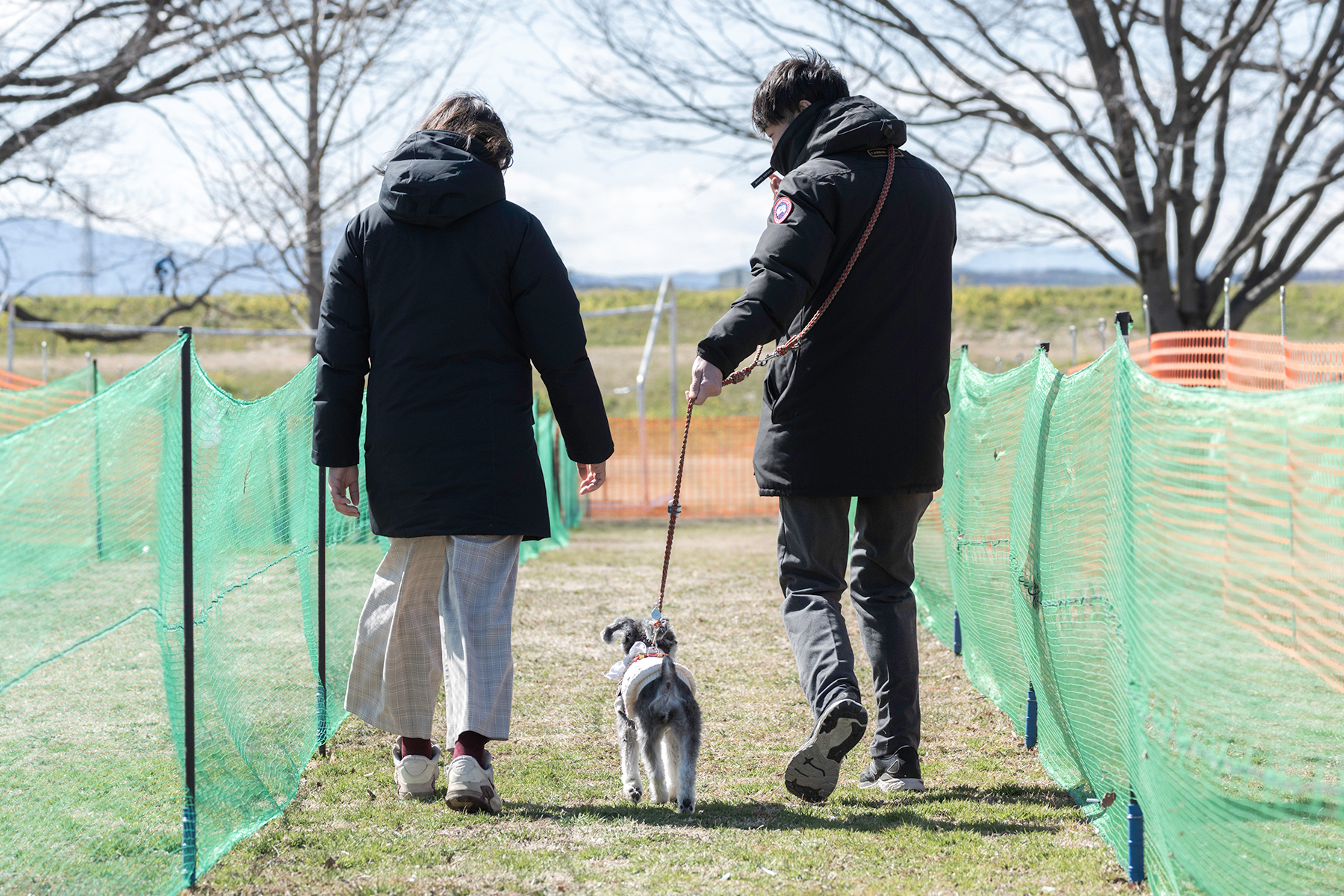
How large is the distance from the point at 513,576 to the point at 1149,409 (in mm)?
1725

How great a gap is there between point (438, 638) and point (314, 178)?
964 cm

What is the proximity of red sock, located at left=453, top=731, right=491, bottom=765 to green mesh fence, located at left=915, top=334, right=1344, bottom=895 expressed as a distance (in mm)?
1636

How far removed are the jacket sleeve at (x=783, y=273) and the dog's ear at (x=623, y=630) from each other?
3.40ft

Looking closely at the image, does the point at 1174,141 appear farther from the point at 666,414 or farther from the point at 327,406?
the point at 666,414

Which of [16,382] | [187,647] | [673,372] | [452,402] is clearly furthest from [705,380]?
[673,372]

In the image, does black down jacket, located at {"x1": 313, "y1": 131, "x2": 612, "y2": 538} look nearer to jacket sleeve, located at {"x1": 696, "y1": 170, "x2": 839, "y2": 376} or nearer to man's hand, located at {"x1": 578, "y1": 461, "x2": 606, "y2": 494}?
man's hand, located at {"x1": 578, "y1": 461, "x2": 606, "y2": 494}

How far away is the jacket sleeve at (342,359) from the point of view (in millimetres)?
3221

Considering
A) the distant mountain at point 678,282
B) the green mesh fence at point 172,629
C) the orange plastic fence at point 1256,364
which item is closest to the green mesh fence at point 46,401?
the green mesh fence at point 172,629

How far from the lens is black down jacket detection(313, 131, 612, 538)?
311cm

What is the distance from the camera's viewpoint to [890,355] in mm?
3217

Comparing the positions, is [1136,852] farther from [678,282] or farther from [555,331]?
[678,282]

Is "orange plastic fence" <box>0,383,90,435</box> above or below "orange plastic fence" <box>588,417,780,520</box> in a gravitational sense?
above

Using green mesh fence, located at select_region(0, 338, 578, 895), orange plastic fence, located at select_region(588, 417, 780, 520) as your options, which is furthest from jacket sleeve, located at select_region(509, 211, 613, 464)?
orange plastic fence, located at select_region(588, 417, 780, 520)

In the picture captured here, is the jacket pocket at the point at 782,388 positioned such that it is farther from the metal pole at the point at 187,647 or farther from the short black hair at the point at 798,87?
the metal pole at the point at 187,647
